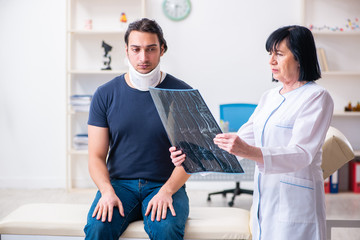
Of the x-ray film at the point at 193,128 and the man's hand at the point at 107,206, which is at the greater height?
the x-ray film at the point at 193,128

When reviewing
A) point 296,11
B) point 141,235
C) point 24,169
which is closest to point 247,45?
point 296,11

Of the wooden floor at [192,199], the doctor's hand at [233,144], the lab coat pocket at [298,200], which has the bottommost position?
the wooden floor at [192,199]

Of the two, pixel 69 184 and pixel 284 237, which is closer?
pixel 284 237

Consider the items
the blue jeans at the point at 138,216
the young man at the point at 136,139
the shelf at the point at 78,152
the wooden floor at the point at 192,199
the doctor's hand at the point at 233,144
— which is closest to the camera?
the doctor's hand at the point at 233,144

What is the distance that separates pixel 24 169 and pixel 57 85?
92 cm

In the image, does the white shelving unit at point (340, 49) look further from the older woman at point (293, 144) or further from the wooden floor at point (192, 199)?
the older woman at point (293, 144)

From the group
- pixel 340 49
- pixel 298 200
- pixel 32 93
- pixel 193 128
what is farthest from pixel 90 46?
pixel 298 200

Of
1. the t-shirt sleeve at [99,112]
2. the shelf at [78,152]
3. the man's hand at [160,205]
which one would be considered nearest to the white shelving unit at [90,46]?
the shelf at [78,152]

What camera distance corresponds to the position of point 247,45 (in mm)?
4172

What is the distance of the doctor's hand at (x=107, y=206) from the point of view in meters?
1.58

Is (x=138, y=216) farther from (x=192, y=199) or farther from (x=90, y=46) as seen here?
(x=90, y=46)

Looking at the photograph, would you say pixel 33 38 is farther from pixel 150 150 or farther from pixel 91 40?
pixel 150 150

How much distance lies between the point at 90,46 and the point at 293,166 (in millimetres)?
3370

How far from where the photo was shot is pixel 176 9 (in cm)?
416
